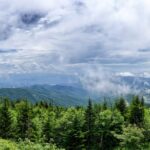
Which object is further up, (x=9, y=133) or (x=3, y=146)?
(x=3, y=146)

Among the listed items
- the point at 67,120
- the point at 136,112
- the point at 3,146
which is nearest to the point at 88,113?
the point at 67,120

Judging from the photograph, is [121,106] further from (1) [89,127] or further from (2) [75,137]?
(2) [75,137]

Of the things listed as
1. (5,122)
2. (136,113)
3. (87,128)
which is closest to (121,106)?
(136,113)

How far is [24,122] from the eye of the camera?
4498 inches

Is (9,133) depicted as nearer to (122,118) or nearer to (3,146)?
(122,118)

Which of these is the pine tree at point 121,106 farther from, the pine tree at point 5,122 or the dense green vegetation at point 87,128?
the pine tree at point 5,122

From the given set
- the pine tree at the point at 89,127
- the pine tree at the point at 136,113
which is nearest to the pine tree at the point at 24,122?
the pine tree at the point at 89,127

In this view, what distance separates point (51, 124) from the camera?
11356 cm

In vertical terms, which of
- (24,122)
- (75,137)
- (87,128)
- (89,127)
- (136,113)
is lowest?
(75,137)

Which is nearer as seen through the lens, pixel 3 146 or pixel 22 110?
pixel 3 146

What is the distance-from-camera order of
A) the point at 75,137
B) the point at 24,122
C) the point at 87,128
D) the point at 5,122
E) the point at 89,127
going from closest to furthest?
the point at 75,137 → the point at 87,128 → the point at 89,127 → the point at 5,122 → the point at 24,122

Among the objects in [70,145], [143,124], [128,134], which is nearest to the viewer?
[128,134]

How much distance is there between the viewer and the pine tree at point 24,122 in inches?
4493

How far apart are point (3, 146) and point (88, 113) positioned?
68.1m
